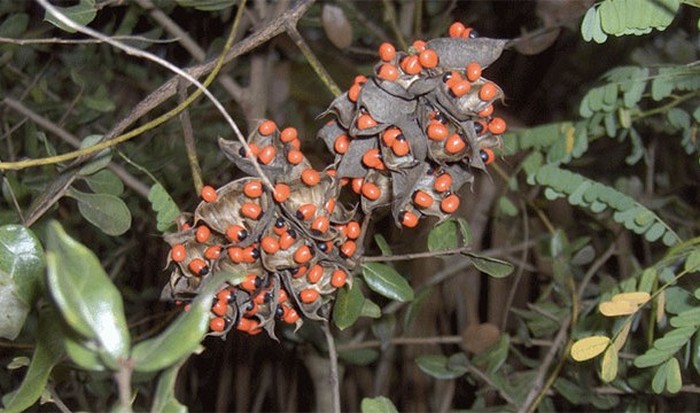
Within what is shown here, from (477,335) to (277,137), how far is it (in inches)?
26.5

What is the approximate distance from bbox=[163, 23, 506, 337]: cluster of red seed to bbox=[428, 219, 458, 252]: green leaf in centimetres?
13

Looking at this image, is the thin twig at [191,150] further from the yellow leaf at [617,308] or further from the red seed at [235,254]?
the yellow leaf at [617,308]

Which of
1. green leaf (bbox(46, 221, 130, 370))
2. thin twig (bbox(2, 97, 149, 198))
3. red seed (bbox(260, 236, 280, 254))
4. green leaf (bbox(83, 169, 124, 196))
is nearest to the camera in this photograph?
green leaf (bbox(46, 221, 130, 370))

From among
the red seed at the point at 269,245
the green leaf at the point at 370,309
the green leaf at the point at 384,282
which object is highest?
the red seed at the point at 269,245

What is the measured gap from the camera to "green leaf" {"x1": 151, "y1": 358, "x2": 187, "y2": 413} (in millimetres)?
408

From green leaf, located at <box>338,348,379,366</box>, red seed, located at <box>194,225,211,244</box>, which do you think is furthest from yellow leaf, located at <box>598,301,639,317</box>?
green leaf, located at <box>338,348,379,366</box>

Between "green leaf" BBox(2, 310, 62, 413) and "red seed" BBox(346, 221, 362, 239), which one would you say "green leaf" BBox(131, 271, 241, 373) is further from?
Result: "red seed" BBox(346, 221, 362, 239)

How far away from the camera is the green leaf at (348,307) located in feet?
2.69

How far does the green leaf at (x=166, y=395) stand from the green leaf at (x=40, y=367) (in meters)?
0.18

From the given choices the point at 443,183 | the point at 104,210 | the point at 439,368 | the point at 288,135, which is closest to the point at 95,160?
the point at 104,210

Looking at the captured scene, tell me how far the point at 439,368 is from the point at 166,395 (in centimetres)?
87

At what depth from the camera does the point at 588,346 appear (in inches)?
31.2

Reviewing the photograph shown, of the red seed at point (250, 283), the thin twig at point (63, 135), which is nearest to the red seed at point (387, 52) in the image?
the red seed at point (250, 283)

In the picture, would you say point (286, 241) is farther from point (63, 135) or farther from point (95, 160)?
point (63, 135)
